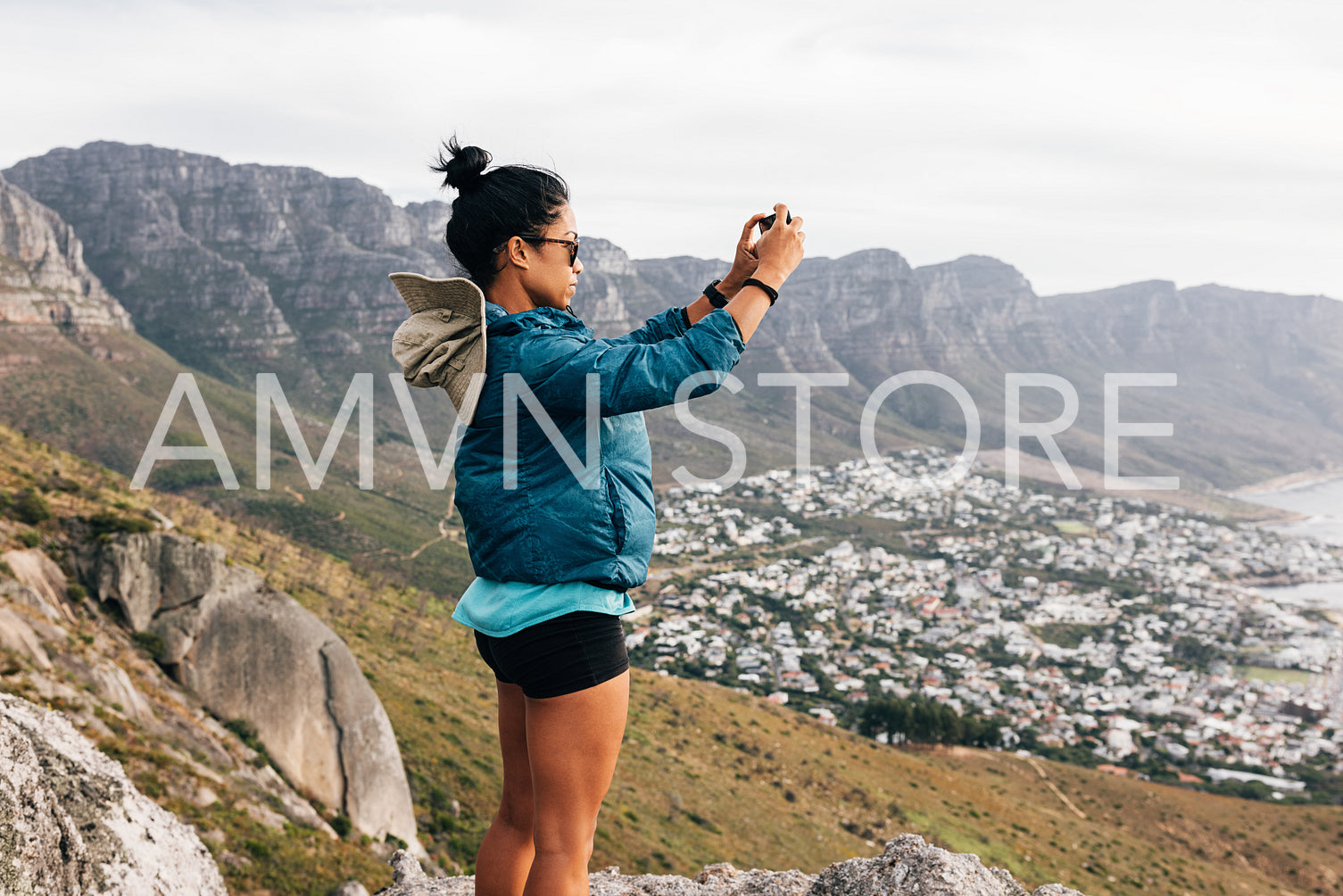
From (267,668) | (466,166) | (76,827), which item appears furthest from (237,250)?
(466,166)

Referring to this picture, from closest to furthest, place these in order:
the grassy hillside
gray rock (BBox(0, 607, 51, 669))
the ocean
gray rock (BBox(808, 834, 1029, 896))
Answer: gray rock (BBox(808, 834, 1029, 896)) < gray rock (BBox(0, 607, 51, 669)) < the grassy hillside < the ocean

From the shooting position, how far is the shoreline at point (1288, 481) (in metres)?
152

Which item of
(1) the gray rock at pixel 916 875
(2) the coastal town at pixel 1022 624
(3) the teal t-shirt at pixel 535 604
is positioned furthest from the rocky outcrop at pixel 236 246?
(3) the teal t-shirt at pixel 535 604

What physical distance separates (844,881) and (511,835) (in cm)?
171

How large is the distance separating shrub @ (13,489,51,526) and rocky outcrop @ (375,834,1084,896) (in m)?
11.3

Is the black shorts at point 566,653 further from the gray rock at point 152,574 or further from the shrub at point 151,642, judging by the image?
the gray rock at point 152,574

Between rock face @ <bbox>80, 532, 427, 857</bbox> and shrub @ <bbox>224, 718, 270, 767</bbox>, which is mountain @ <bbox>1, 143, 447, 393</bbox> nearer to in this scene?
rock face @ <bbox>80, 532, 427, 857</bbox>

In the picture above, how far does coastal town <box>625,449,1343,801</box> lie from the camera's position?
46594 millimetres

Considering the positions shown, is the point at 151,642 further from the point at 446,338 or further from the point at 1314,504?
the point at 1314,504

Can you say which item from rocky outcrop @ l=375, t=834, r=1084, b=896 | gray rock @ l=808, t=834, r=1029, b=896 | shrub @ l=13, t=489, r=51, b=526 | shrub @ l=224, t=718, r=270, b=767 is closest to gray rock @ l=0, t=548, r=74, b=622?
shrub @ l=13, t=489, r=51, b=526

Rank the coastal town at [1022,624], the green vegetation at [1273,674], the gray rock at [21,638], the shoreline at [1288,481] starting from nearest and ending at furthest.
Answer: the gray rock at [21,638] < the coastal town at [1022,624] < the green vegetation at [1273,674] < the shoreline at [1288,481]

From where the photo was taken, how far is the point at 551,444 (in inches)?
69.1

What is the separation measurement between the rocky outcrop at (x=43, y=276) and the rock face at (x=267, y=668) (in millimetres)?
81167

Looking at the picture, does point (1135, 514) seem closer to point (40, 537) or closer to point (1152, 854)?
point (1152, 854)
